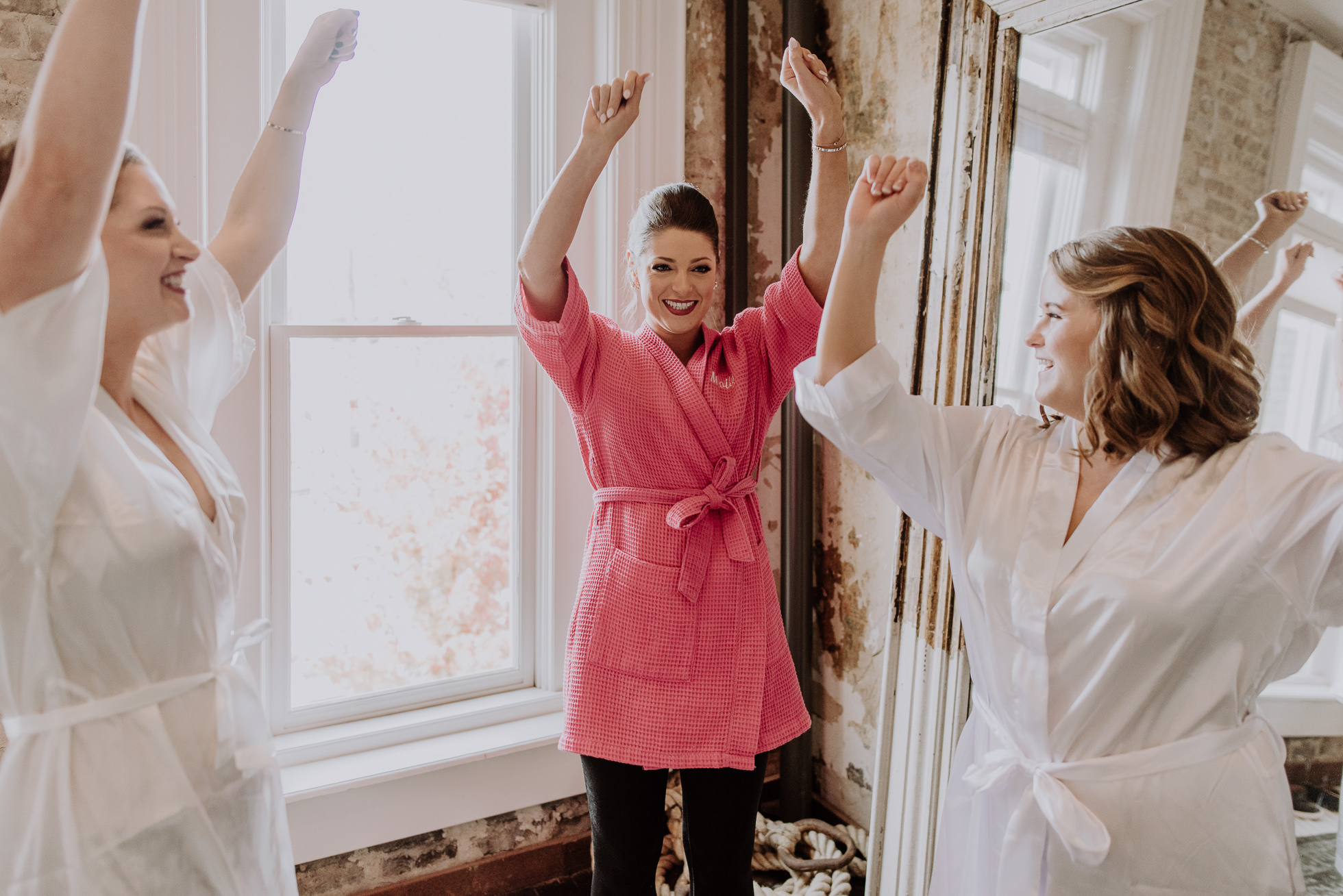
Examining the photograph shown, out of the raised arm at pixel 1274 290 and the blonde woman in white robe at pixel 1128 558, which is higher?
the raised arm at pixel 1274 290

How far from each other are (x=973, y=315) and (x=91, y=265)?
5.05 ft

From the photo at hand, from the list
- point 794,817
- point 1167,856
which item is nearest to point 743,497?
point 1167,856

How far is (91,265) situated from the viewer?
850mm

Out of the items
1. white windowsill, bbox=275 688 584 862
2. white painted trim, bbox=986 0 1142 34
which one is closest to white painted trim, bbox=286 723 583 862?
white windowsill, bbox=275 688 584 862

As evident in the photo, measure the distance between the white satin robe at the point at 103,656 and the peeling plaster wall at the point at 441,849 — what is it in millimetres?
1048

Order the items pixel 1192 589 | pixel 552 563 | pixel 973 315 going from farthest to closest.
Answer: pixel 552 563 < pixel 973 315 < pixel 1192 589

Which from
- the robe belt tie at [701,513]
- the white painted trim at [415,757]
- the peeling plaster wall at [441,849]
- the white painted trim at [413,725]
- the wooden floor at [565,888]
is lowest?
the wooden floor at [565,888]

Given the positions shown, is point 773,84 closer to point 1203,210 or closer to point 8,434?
point 1203,210

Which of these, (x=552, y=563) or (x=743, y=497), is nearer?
(x=743, y=497)

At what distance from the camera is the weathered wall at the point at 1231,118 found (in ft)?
4.46

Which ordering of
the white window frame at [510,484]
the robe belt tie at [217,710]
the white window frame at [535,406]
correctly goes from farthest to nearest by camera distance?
the white window frame at [510,484] → the white window frame at [535,406] → the robe belt tie at [217,710]

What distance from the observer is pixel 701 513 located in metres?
1.53

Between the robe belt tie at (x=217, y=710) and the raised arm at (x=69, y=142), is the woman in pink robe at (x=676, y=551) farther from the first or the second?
the raised arm at (x=69, y=142)

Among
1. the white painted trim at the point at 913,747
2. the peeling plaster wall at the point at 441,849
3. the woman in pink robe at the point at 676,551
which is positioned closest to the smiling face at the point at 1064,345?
the woman in pink robe at the point at 676,551
